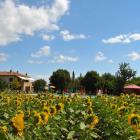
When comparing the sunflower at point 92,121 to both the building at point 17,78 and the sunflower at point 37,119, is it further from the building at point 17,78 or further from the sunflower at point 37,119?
the building at point 17,78

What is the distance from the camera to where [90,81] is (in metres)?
109

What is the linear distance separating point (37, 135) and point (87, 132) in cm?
98

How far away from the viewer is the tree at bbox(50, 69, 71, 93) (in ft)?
366

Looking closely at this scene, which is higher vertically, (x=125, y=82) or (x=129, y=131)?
(x=125, y=82)

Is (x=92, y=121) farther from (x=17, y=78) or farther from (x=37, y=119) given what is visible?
(x=17, y=78)

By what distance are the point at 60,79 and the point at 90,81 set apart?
25.6 ft

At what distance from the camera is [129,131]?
23.1ft

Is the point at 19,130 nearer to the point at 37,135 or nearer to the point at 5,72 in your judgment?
the point at 37,135

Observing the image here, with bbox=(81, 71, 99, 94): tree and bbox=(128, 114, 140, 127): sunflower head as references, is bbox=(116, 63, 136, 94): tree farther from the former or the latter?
bbox=(128, 114, 140, 127): sunflower head

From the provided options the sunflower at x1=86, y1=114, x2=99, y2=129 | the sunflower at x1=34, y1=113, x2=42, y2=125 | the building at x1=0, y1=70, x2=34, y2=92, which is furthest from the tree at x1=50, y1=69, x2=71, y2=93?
the sunflower at x1=34, y1=113, x2=42, y2=125

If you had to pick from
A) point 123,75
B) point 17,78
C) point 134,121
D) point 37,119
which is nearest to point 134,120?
point 134,121

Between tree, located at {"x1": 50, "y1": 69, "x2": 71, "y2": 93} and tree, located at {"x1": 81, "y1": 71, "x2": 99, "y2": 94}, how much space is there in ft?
14.3

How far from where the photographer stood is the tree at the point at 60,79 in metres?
112

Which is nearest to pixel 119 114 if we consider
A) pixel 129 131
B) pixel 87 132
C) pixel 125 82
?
pixel 129 131
